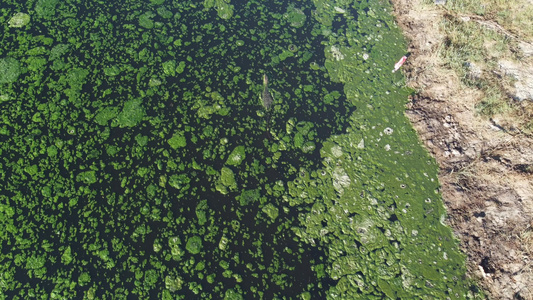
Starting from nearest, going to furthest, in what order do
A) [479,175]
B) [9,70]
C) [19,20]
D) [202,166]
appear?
1. [202,166]
2. [479,175]
3. [9,70]
4. [19,20]

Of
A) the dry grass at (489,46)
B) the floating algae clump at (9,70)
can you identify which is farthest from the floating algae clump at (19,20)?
the dry grass at (489,46)

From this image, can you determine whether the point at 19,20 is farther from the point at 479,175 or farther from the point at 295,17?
the point at 479,175

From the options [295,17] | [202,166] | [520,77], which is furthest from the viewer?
[295,17]

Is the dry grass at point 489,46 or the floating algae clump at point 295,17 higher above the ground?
the dry grass at point 489,46

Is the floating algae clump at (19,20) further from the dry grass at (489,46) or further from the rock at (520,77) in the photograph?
the rock at (520,77)

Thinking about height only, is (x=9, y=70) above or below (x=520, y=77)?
below

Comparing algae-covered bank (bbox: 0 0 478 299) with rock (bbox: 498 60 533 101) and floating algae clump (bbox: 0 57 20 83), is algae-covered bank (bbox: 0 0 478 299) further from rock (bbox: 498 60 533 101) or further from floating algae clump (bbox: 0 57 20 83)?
rock (bbox: 498 60 533 101)

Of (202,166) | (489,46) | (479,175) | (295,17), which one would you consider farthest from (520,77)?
(202,166)

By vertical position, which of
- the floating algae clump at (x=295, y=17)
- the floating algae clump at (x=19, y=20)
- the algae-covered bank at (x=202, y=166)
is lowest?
the algae-covered bank at (x=202, y=166)
